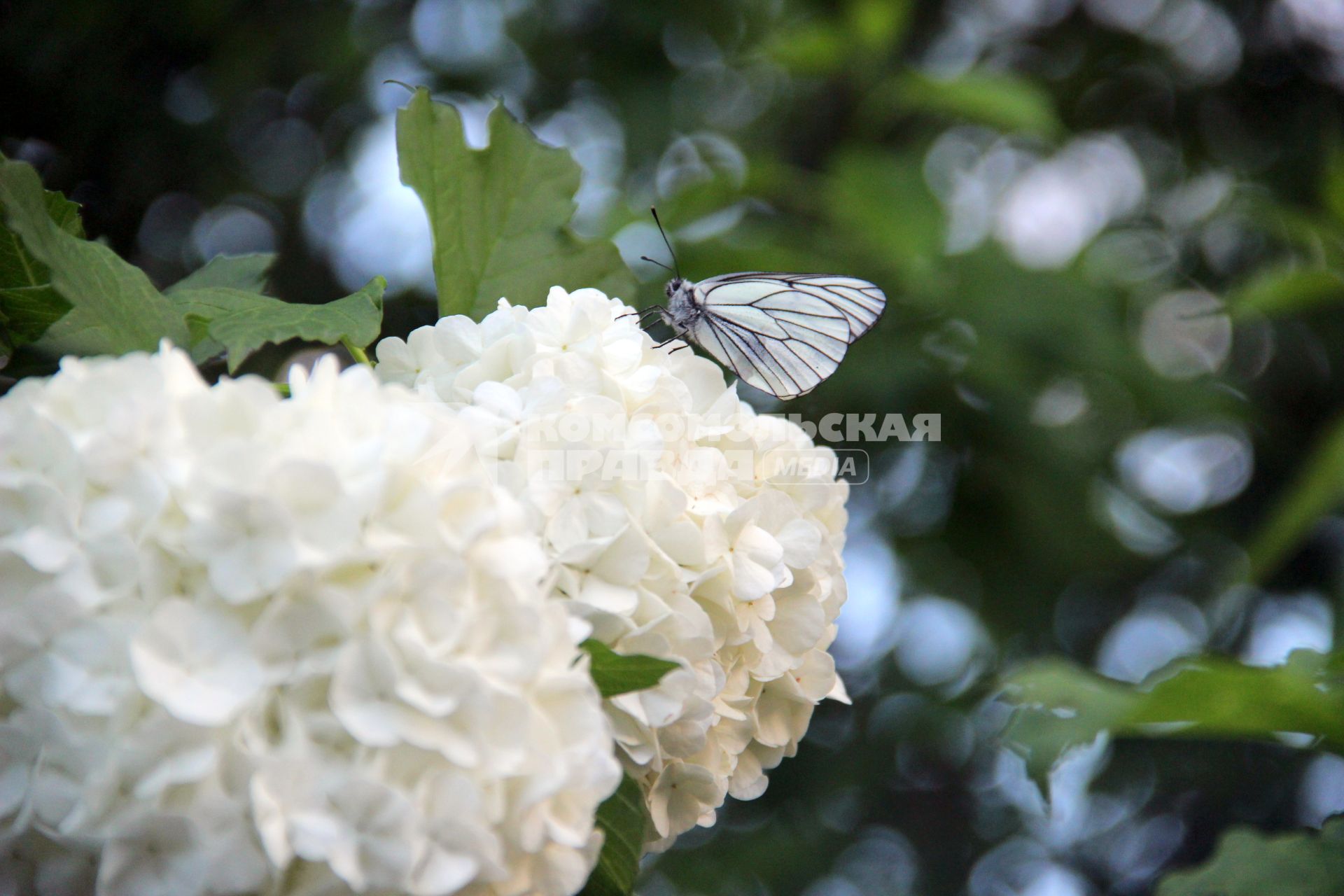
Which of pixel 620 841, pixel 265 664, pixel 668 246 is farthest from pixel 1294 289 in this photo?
pixel 265 664

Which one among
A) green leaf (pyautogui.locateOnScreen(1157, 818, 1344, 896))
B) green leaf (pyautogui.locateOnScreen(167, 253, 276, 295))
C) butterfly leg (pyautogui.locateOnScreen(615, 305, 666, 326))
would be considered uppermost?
green leaf (pyautogui.locateOnScreen(167, 253, 276, 295))

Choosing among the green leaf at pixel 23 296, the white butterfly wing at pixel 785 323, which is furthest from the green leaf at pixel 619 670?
the white butterfly wing at pixel 785 323

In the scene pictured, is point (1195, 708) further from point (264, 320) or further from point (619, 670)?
point (264, 320)

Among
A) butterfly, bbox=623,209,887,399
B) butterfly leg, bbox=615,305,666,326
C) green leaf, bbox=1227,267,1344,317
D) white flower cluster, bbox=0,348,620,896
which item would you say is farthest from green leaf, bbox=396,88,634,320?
green leaf, bbox=1227,267,1344,317

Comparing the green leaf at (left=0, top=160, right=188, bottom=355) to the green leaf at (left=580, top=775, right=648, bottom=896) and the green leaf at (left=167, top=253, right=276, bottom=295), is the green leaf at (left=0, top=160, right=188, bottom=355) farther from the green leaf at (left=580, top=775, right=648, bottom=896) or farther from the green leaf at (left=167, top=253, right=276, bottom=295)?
the green leaf at (left=580, top=775, right=648, bottom=896)

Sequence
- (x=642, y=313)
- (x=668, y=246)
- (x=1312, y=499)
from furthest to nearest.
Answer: (x=1312, y=499), (x=668, y=246), (x=642, y=313)
